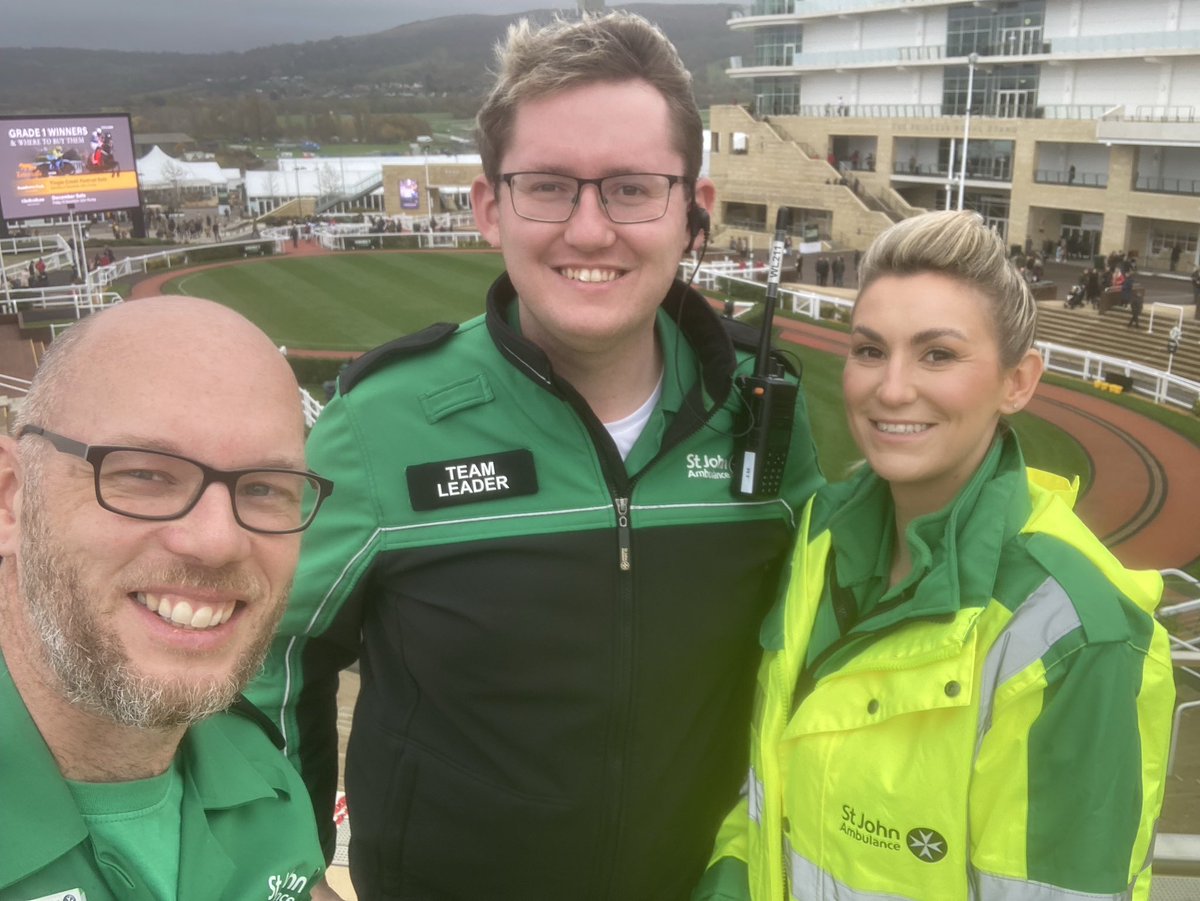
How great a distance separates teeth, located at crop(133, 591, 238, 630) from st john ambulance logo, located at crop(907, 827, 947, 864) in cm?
157

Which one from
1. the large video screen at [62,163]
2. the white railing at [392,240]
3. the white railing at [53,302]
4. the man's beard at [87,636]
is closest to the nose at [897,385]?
the man's beard at [87,636]

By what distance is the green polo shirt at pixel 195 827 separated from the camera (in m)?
1.66

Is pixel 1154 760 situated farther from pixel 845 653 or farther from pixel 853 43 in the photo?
pixel 853 43

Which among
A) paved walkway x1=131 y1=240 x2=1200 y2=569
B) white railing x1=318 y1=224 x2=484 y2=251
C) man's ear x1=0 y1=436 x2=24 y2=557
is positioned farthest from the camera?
white railing x1=318 y1=224 x2=484 y2=251

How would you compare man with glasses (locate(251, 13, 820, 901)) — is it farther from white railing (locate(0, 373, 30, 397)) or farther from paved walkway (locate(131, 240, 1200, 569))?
white railing (locate(0, 373, 30, 397))

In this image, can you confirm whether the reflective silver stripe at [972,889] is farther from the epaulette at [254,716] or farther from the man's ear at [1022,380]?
the epaulette at [254,716]

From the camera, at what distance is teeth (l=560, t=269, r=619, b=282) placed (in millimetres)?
2561

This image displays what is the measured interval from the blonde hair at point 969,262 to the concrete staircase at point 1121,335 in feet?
73.4

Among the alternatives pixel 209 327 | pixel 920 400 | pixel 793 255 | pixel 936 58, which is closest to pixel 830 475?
pixel 920 400

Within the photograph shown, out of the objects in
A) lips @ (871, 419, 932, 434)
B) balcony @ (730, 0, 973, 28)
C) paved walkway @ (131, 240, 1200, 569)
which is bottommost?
paved walkway @ (131, 240, 1200, 569)

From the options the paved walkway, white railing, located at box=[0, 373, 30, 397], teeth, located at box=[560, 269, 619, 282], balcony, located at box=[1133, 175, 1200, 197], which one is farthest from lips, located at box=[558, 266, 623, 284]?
balcony, located at box=[1133, 175, 1200, 197]

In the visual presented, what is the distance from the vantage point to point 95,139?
41.6 metres

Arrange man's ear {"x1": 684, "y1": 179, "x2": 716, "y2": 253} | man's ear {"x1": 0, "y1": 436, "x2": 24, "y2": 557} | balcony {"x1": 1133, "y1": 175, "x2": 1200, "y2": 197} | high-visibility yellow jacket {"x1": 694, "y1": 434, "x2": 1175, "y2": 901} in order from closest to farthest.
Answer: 1. man's ear {"x1": 0, "y1": 436, "x2": 24, "y2": 557}
2. high-visibility yellow jacket {"x1": 694, "y1": 434, "x2": 1175, "y2": 901}
3. man's ear {"x1": 684, "y1": 179, "x2": 716, "y2": 253}
4. balcony {"x1": 1133, "y1": 175, "x2": 1200, "y2": 197}

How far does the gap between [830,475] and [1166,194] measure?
89.6 feet
